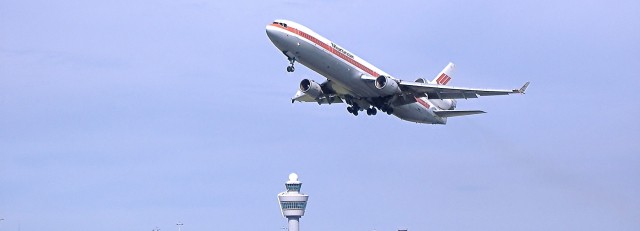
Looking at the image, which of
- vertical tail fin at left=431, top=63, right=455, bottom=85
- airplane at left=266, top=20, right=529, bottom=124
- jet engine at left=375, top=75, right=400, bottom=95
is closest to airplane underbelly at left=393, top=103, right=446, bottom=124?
airplane at left=266, top=20, right=529, bottom=124

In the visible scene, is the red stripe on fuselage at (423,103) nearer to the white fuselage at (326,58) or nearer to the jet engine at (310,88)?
the white fuselage at (326,58)

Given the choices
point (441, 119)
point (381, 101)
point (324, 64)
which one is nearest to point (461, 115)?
point (441, 119)

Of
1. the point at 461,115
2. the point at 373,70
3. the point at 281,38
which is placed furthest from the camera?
the point at 461,115

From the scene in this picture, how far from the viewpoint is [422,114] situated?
13650 cm

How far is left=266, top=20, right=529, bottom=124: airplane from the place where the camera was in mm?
121688

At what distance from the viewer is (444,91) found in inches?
5069

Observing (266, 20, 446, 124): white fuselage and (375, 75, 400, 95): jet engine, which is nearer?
(266, 20, 446, 124): white fuselage

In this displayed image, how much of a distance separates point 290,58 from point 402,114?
59.3 feet

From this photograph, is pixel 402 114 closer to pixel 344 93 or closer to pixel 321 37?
pixel 344 93

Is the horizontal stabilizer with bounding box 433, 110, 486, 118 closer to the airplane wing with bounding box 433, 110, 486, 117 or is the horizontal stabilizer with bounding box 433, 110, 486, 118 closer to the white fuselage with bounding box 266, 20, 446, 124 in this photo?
the airplane wing with bounding box 433, 110, 486, 117

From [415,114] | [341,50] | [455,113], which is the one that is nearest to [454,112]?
[455,113]

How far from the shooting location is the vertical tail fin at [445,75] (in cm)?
15475

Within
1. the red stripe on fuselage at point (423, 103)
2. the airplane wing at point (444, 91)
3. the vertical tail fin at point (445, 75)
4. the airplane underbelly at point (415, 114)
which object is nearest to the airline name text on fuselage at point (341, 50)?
the airplane wing at point (444, 91)

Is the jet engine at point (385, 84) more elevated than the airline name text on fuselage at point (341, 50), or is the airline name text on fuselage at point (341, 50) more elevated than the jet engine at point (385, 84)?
the airline name text on fuselage at point (341, 50)
